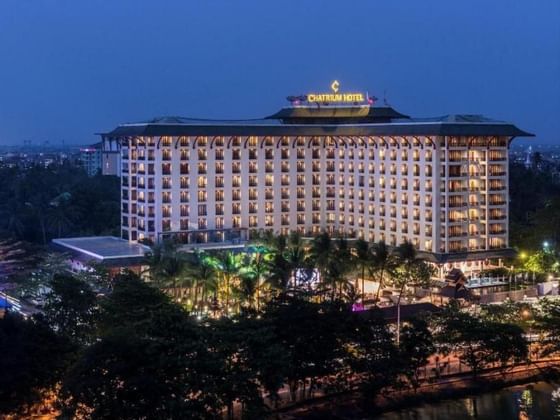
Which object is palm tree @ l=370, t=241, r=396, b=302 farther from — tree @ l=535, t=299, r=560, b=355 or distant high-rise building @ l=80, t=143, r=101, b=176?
distant high-rise building @ l=80, t=143, r=101, b=176

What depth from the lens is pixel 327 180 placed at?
79812 millimetres

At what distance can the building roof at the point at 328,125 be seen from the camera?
6962 cm

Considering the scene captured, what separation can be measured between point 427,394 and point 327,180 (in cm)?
3847

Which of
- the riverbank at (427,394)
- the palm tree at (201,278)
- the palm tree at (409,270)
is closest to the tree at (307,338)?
the riverbank at (427,394)

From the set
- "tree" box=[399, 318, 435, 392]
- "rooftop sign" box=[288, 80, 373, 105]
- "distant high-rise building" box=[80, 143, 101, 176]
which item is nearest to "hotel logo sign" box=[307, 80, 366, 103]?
"rooftop sign" box=[288, 80, 373, 105]

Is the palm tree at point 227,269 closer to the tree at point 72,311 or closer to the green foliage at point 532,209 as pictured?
the tree at point 72,311

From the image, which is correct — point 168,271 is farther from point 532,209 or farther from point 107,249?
point 532,209

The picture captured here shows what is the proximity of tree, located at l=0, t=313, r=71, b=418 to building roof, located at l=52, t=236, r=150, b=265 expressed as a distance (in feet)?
76.3

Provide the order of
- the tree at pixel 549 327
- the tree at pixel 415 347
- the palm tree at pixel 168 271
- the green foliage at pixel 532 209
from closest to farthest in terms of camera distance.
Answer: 1. the tree at pixel 415 347
2. the tree at pixel 549 327
3. the palm tree at pixel 168 271
4. the green foliage at pixel 532 209

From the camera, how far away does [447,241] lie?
68.8 m

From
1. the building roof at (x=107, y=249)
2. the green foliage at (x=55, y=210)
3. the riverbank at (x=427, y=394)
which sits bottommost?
the riverbank at (x=427, y=394)

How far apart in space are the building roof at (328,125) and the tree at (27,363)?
3497cm

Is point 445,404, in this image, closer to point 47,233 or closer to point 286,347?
point 286,347

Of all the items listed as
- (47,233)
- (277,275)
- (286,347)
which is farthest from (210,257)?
(47,233)
